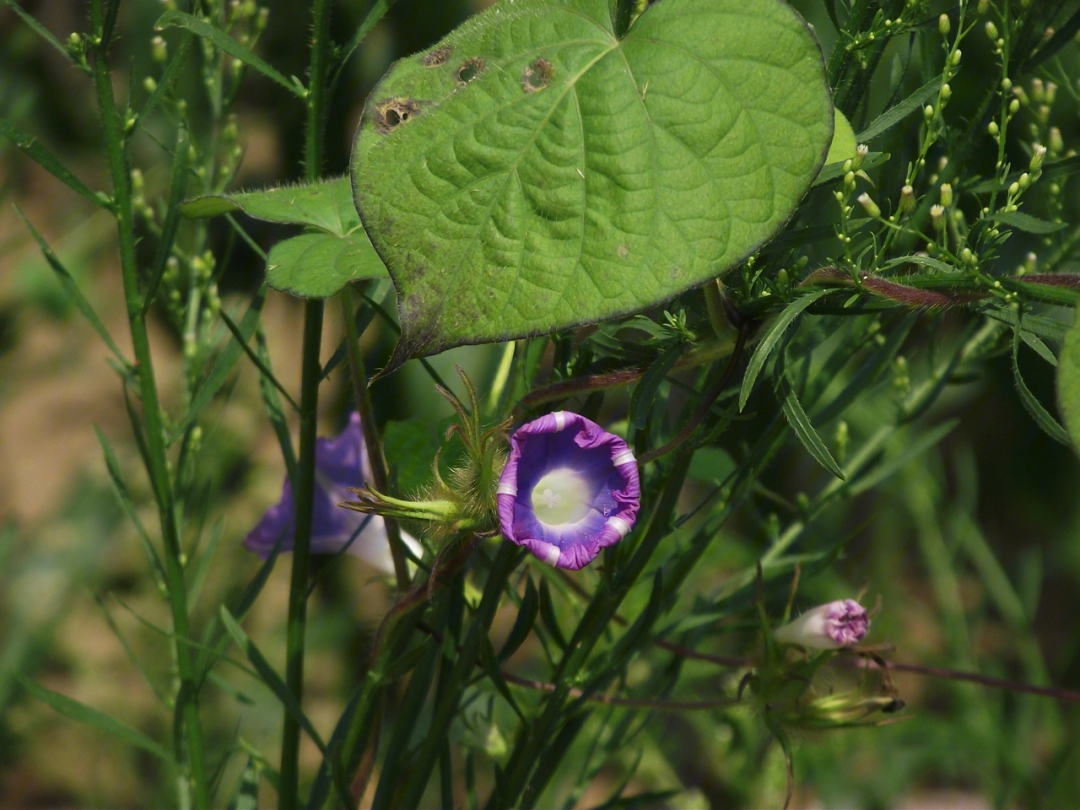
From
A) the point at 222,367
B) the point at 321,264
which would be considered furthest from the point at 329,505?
the point at 321,264

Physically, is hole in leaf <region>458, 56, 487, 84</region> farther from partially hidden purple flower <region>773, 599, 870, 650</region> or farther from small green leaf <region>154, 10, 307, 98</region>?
partially hidden purple flower <region>773, 599, 870, 650</region>

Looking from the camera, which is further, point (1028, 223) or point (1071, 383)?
point (1028, 223)

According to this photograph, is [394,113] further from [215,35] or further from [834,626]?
[834,626]

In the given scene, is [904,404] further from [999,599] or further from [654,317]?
[999,599]

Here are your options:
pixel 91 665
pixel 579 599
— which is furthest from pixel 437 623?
pixel 91 665

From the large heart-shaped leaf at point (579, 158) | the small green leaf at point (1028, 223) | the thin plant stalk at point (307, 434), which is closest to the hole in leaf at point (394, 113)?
the large heart-shaped leaf at point (579, 158)
